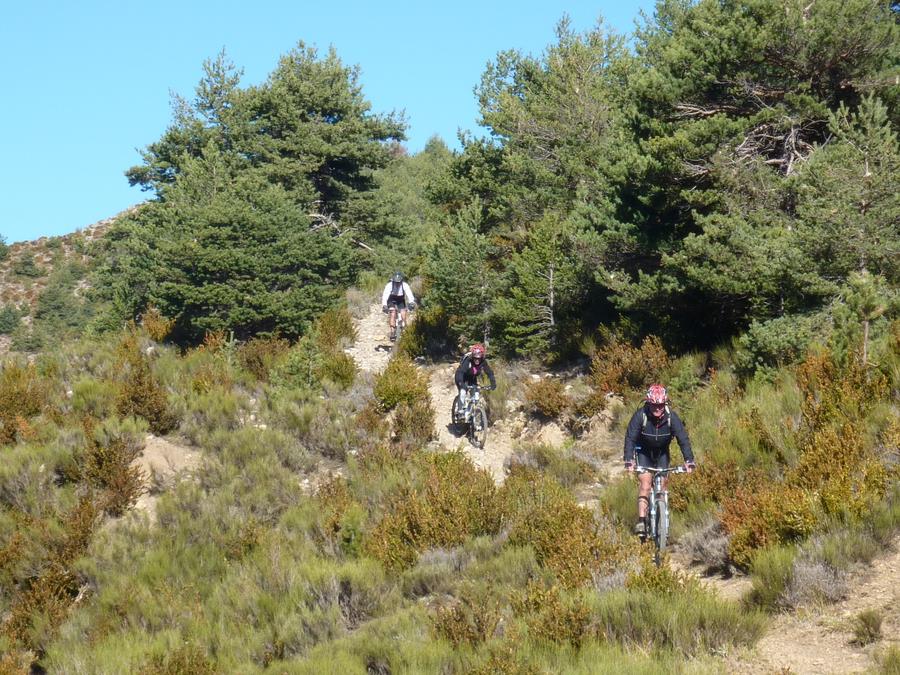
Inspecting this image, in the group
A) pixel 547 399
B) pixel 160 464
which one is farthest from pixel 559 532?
pixel 160 464

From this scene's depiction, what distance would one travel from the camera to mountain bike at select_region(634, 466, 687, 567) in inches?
362

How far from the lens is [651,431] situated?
31.0 ft

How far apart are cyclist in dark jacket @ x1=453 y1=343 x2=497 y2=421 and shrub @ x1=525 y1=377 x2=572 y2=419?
1483 millimetres


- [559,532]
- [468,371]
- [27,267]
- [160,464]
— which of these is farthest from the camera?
[27,267]

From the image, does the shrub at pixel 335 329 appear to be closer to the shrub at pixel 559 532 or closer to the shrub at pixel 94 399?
the shrub at pixel 94 399

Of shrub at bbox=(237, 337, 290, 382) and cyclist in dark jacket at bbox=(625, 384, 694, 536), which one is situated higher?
shrub at bbox=(237, 337, 290, 382)

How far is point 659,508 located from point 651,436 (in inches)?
29.3

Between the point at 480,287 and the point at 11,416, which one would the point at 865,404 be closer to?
the point at 480,287

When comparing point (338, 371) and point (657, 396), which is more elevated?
point (338, 371)

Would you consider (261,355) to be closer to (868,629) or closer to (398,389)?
(398,389)

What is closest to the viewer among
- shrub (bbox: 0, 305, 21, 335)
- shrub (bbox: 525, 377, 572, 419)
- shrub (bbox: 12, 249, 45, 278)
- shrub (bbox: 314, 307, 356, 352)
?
shrub (bbox: 525, 377, 572, 419)

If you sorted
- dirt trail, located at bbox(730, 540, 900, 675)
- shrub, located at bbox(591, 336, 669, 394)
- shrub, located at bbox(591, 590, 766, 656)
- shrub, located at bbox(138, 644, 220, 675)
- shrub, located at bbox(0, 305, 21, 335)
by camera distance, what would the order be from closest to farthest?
1. dirt trail, located at bbox(730, 540, 900, 675)
2. shrub, located at bbox(591, 590, 766, 656)
3. shrub, located at bbox(138, 644, 220, 675)
4. shrub, located at bbox(591, 336, 669, 394)
5. shrub, located at bbox(0, 305, 21, 335)

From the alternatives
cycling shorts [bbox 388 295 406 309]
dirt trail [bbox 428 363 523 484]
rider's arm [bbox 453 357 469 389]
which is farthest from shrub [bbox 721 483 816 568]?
cycling shorts [bbox 388 295 406 309]

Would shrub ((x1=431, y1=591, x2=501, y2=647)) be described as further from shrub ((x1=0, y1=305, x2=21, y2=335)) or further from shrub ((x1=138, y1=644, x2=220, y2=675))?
shrub ((x1=0, y1=305, x2=21, y2=335))
